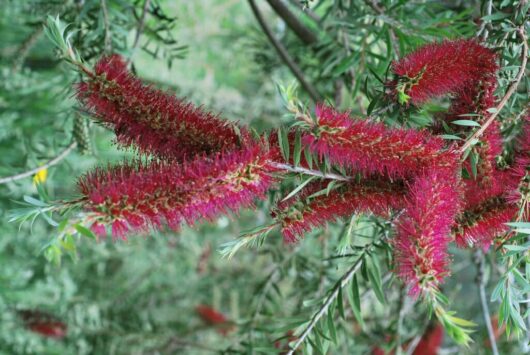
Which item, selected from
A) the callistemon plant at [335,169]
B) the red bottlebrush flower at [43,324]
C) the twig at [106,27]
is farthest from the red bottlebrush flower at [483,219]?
the red bottlebrush flower at [43,324]

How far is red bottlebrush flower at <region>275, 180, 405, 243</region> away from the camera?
1.68ft

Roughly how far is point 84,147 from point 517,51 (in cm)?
54

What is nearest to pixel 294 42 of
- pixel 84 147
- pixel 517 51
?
pixel 84 147

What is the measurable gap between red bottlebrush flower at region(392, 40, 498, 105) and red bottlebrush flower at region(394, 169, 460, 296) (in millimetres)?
94

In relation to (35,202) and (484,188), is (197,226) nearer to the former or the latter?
(35,202)

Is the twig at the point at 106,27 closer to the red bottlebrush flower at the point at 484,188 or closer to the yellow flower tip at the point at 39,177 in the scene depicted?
the yellow flower tip at the point at 39,177

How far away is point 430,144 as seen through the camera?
0.49 meters

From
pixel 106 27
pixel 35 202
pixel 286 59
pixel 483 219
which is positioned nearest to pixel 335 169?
pixel 483 219

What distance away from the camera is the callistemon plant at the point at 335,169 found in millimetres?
441

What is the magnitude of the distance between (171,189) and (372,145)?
6.6 inches

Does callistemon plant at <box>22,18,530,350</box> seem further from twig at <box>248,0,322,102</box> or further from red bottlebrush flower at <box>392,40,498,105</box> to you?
twig at <box>248,0,322,102</box>

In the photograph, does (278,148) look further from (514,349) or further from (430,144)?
(514,349)

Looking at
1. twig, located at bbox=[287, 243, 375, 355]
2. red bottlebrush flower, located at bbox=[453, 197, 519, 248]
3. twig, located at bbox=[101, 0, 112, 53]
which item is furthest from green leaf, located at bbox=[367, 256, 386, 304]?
twig, located at bbox=[101, 0, 112, 53]

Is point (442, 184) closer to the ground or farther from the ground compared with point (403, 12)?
closer to the ground
